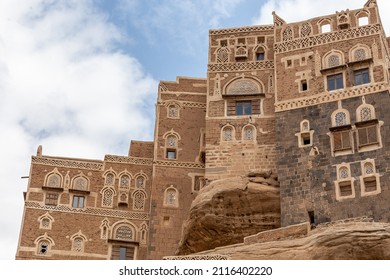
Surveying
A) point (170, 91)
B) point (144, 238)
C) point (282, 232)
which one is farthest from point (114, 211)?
point (282, 232)

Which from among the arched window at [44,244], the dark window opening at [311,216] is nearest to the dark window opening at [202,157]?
the arched window at [44,244]

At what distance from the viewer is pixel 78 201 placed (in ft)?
134

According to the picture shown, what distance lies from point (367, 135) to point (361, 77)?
307 centimetres

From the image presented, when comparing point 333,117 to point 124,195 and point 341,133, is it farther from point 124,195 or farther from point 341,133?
point 124,195

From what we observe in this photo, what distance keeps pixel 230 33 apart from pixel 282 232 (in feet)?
46.3

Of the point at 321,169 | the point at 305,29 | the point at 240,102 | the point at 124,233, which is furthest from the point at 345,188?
the point at 124,233

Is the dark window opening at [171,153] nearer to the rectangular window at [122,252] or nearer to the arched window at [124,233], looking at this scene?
the arched window at [124,233]

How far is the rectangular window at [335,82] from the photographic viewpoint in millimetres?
35969

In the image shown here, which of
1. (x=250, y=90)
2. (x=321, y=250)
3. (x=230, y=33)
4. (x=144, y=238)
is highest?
(x=230, y=33)

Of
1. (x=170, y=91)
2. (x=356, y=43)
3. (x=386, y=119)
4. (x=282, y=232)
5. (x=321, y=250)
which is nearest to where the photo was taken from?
(x=321, y=250)

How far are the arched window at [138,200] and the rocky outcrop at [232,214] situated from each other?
648 cm

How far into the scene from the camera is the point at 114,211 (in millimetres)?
40750

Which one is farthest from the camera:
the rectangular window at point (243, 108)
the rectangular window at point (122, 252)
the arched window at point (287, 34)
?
the rectangular window at point (122, 252)

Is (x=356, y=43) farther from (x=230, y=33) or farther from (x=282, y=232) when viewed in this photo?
(x=282, y=232)
